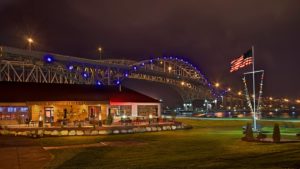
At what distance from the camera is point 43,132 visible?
29.8 m

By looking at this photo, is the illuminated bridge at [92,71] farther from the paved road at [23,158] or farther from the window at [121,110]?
the paved road at [23,158]

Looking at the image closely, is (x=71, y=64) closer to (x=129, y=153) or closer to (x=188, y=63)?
(x=129, y=153)

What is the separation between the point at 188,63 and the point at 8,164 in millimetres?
150046

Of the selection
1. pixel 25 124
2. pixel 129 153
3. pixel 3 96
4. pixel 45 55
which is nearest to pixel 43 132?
pixel 25 124

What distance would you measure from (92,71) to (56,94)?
5356 cm

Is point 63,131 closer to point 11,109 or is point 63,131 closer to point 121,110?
point 11,109

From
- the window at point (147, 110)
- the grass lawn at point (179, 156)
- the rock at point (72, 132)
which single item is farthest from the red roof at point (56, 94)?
the grass lawn at point (179, 156)

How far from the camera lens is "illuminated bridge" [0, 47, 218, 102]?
74.7 m

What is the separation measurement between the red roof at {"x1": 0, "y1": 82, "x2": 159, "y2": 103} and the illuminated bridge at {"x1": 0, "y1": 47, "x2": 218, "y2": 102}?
75.1 ft

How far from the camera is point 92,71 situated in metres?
95.8

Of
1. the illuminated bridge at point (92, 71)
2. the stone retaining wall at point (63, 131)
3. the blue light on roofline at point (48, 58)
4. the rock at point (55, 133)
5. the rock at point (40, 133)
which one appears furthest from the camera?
the illuminated bridge at point (92, 71)

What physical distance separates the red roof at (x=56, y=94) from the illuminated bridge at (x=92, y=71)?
22.9 metres

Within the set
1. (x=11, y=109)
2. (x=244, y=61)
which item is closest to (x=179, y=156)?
(x=244, y=61)

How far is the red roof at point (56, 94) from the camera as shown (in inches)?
1561
